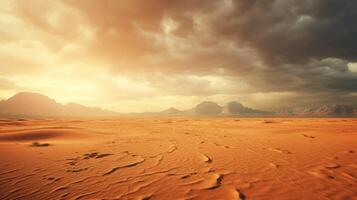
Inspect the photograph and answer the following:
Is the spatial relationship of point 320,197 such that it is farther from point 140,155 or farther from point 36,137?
point 36,137

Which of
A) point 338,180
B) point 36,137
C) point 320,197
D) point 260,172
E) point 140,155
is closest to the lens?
point 320,197

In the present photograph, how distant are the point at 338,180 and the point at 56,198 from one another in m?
7.29

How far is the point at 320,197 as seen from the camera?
4.00 meters

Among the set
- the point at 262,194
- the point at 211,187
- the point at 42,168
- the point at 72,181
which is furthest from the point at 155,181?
the point at 42,168

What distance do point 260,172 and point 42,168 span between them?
24.5 feet

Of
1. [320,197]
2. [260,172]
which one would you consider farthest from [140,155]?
[320,197]

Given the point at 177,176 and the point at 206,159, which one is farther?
the point at 206,159

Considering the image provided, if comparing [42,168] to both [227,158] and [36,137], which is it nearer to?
[227,158]

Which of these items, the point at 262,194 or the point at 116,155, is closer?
the point at 262,194

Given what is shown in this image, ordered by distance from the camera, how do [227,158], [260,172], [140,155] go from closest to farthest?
[260,172]
[227,158]
[140,155]

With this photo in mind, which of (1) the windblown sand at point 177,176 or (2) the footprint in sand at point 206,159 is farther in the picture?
(2) the footprint in sand at point 206,159

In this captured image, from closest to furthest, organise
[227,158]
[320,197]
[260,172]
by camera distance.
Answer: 1. [320,197]
2. [260,172]
3. [227,158]

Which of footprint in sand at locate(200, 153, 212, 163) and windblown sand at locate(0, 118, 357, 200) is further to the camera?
footprint in sand at locate(200, 153, 212, 163)

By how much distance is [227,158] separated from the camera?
7676 millimetres
